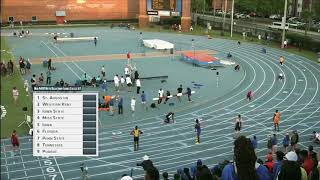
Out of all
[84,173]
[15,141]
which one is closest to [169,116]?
[15,141]

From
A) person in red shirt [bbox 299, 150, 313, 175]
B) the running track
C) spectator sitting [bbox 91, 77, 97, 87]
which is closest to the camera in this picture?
person in red shirt [bbox 299, 150, 313, 175]

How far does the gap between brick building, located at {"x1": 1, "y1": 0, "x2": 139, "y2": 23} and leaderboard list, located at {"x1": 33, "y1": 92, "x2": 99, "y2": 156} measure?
74.9m

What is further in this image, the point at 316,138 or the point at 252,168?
the point at 316,138

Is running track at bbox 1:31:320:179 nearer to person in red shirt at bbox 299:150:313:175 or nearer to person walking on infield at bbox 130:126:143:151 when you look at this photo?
person walking on infield at bbox 130:126:143:151

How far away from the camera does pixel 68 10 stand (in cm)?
8481

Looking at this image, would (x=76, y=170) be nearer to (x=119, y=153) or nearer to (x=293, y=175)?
(x=119, y=153)

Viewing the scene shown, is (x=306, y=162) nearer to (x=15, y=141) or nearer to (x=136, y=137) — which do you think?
(x=136, y=137)

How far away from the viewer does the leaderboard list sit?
908cm

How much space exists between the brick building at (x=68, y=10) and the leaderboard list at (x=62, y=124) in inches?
2948

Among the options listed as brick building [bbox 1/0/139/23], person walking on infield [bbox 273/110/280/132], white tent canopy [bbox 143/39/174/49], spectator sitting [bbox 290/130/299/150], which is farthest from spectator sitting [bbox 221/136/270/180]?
brick building [bbox 1/0/139/23]

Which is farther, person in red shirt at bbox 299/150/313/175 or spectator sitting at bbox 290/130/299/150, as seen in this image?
spectator sitting at bbox 290/130/299/150

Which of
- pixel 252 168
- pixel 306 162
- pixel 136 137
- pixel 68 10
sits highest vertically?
pixel 68 10

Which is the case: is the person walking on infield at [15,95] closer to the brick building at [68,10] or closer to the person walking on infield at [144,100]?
the person walking on infield at [144,100]

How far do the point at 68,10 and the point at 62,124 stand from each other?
257 ft
